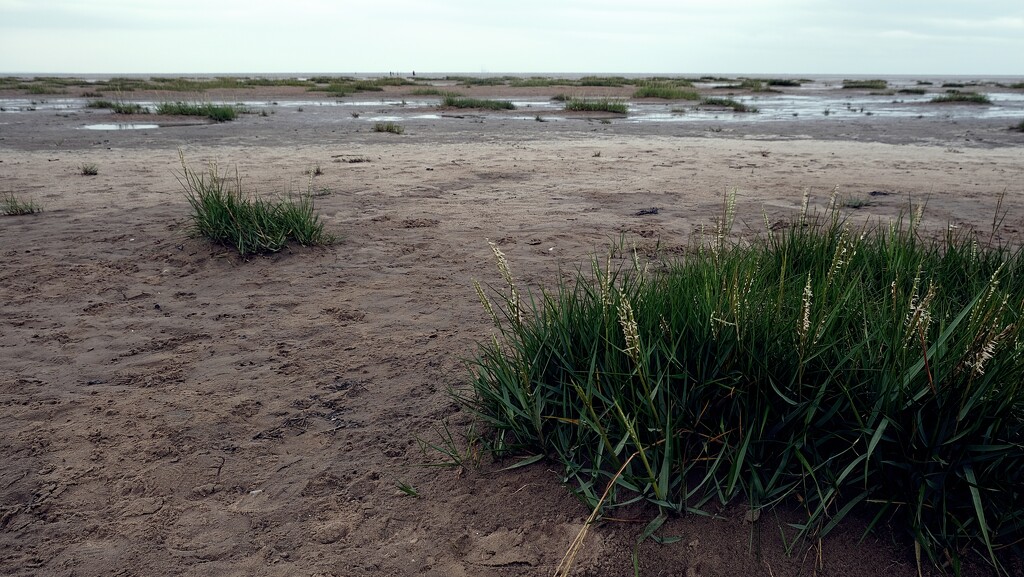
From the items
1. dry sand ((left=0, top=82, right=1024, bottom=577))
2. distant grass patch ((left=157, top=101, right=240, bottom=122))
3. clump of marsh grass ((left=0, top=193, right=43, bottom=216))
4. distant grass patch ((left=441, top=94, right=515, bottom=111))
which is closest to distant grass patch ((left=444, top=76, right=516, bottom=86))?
distant grass patch ((left=441, top=94, right=515, bottom=111))

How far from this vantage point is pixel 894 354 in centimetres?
200

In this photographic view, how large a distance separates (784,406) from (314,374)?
217 cm

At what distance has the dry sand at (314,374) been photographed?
2033 millimetres

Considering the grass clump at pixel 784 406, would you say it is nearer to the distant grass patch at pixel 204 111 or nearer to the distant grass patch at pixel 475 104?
the distant grass patch at pixel 204 111

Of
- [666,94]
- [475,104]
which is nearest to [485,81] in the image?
[666,94]

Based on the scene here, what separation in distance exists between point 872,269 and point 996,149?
10967 mm

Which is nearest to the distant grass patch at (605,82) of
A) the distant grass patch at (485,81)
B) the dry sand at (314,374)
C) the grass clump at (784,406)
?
the distant grass patch at (485,81)

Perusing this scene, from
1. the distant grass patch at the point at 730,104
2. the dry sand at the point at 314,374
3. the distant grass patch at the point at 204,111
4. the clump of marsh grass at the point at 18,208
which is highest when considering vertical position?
the distant grass patch at the point at 204,111

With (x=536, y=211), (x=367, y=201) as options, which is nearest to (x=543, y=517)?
(x=536, y=211)

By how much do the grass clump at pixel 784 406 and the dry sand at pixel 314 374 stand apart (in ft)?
0.38

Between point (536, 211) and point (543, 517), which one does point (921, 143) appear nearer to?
point (536, 211)

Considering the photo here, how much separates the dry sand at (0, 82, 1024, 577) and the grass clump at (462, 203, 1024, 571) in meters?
0.12

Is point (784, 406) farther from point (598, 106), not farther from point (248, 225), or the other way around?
point (598, 106)

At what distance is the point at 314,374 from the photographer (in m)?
3.24
